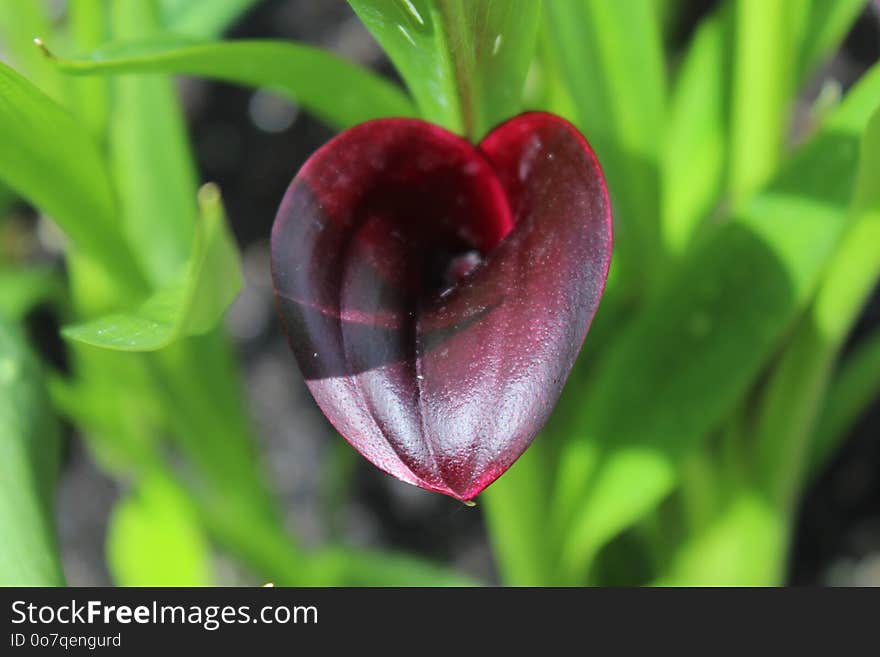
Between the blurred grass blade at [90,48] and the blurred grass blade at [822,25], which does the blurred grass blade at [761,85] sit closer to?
the blurred grass blade at [822,25]

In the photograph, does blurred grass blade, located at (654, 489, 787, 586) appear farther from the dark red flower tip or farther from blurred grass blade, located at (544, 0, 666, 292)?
the dark red flower tip

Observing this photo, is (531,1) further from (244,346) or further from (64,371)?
(64,371)

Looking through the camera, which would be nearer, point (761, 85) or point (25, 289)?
point (761, 85)

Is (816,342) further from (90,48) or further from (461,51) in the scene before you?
(90,48)

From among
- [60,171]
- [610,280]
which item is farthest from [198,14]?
[610,280]

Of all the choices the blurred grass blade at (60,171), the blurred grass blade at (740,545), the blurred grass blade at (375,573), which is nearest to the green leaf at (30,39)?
the blurred grass blade at (60,171)

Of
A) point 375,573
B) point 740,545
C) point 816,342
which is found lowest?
point 375,573
